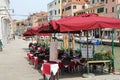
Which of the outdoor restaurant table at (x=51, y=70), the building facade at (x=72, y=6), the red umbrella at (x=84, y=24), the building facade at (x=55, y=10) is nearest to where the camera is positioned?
the outdoor restaurant table at (x=51, y=70)

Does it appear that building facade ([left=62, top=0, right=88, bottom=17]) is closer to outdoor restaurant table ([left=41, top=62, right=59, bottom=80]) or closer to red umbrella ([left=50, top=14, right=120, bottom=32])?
red umbrella ([left=50, top=14, right=120, bottom=32])

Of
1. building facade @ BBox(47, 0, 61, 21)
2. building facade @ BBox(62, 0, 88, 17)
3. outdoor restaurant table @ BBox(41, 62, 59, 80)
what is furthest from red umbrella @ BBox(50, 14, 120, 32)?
building facade @ BBox(47, 0, 61, 21)

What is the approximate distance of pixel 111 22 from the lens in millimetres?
12922

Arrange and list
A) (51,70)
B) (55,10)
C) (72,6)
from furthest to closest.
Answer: (55,10), (72,6), (51,70)

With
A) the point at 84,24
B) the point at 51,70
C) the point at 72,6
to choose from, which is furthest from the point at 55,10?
the point at 51,70

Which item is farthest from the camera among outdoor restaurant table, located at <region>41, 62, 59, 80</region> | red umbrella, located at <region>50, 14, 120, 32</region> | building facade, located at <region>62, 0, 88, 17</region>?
building facade, located at <region>62, 0, 88, 17</region>

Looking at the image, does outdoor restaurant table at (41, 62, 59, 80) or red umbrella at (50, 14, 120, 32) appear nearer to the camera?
outdoor restaurant table at (41, 62, 59, 80)

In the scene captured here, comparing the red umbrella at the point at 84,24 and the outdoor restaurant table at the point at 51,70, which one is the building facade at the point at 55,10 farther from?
the outdoor restaurant table at the point at 51,70

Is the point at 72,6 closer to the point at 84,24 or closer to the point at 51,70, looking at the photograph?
the point at 84,24

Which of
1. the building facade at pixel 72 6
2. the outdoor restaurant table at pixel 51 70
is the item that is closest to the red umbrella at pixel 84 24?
the outdoor restaurant table at pixel 51 70

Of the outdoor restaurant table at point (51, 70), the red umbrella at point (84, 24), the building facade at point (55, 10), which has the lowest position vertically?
the outdoor restaurant table at point (51, 70)

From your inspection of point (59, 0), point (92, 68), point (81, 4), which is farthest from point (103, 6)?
point (92, 68)

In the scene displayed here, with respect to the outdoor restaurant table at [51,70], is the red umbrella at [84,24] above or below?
above

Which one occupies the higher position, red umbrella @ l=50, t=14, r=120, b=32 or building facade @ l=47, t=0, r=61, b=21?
building facade @ l=47, t=0, r=61, b=21
